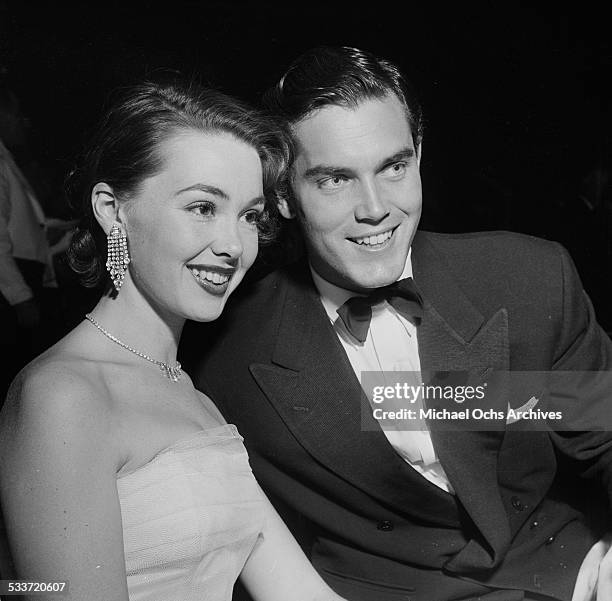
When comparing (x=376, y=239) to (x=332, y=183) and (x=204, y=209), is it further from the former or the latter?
(x=204, y=209)

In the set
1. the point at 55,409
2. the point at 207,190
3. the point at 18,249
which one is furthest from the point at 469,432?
the point at 18,249

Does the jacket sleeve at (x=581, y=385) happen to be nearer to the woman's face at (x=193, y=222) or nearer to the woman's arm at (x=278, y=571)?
the woman's arm at (x=278, y=571)

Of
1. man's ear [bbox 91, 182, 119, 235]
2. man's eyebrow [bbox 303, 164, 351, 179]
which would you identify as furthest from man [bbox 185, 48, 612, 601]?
man's ear [bbox 91, 182, 119, 235]

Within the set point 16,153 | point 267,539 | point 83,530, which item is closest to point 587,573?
point 267,539

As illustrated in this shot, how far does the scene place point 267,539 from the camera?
62.4 inches

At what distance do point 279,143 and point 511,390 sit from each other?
2.51 ft

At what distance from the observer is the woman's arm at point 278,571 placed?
5.18 ft

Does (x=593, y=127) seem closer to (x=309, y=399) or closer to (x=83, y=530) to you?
(x=309, y=399)

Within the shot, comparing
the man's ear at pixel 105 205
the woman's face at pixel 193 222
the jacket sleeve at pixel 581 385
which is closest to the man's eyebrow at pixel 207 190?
the woman's face at pixel 193 222

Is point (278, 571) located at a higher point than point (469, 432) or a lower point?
lower

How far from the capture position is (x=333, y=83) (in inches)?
65.6

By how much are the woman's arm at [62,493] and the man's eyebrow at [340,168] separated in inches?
27.4

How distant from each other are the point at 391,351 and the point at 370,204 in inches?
Result: 14.4

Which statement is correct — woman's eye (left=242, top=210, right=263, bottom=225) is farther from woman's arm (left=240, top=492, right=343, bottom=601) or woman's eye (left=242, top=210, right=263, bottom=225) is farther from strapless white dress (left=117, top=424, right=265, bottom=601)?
woman's arm (left=240, top=492, right=343, bottom=601)
